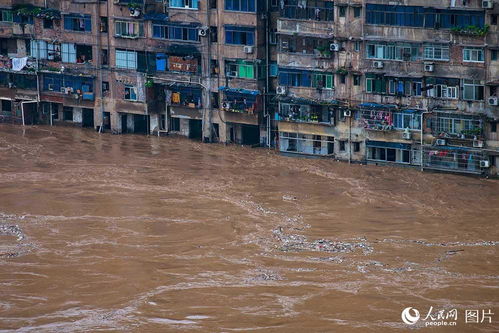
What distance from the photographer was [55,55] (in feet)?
267

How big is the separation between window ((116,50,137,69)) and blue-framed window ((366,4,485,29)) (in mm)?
14740

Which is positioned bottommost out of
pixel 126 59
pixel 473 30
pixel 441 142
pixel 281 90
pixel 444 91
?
pixel 441 142

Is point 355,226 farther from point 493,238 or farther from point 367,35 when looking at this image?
point 367,35

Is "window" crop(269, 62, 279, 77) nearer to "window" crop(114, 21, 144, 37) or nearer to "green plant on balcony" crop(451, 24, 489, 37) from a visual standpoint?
"window" crop(114, 21, 144, 37)

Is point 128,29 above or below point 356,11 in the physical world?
below

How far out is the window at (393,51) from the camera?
69750 millimetres

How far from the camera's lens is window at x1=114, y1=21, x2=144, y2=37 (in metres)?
78.1

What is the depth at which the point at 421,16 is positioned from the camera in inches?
2721

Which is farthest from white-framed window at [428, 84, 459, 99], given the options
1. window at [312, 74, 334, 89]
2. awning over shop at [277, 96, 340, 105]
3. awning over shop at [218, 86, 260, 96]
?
awning over shop at [218, 86, 260, 96]

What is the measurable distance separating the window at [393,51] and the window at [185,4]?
1038cm

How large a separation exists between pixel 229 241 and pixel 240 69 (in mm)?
17908

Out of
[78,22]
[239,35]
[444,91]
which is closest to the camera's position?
[444,91]

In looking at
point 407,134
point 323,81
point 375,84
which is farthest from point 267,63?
point 407,134

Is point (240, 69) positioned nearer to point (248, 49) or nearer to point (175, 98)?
point (248, 49)
